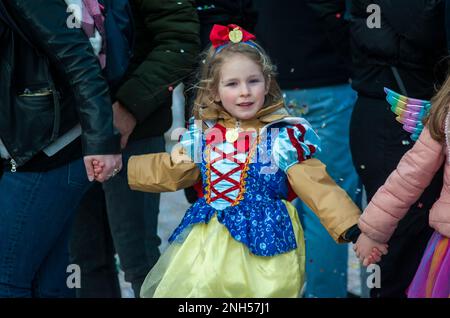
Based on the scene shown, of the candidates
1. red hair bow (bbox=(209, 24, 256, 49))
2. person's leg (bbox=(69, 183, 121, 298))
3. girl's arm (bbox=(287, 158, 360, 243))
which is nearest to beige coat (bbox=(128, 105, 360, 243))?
girl's arm (bbox=(287, 158, 360, 243))

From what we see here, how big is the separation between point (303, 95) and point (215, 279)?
1.47m

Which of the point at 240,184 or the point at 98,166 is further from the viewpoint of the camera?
the point at 240,184

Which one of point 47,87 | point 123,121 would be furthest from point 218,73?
point 47,87

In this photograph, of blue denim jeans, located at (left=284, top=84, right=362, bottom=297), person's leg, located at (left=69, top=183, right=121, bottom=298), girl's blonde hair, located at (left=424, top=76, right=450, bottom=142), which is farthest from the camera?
blue denim jeans, located at (left=284, top=84, right=362, bottom=297)

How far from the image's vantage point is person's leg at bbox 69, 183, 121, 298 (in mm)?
4031

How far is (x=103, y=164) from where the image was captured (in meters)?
3.14

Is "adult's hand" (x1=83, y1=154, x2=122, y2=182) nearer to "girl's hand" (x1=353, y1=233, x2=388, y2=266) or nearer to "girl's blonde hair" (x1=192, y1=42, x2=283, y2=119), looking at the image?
"girl's blonde hair" (x1=192, y1=42, x2=283, y2=119)

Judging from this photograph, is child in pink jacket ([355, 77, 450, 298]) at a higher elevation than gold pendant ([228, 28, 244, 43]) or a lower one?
lower

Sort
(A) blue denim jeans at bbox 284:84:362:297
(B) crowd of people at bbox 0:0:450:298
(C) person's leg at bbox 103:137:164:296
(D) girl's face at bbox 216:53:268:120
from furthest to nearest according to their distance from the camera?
(A) blue denim jeans at bbox 284:84:362:297
(C) person's leg at bbox 103:137:164:296
(D) girl's face at bbox 216:53:268:120
(B) crowd of people at bbox 0:0:450:298

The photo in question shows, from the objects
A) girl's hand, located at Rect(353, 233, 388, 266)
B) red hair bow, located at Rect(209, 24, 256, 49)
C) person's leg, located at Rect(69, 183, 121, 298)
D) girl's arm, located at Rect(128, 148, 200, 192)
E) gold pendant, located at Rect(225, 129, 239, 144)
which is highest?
red hair bow, located at Rect(209, 24, 256, 49)

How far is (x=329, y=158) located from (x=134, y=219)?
3.53 ft

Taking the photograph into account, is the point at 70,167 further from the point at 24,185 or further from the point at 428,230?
the point at 428,230

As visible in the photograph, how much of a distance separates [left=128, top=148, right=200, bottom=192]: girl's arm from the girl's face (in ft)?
0.87

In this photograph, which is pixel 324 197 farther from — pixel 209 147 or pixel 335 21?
pixel 335 21
